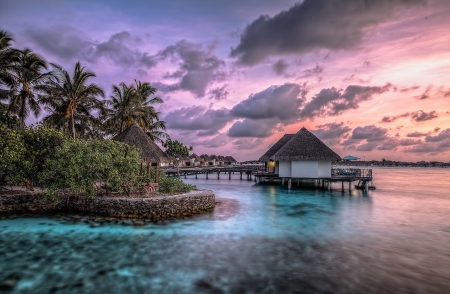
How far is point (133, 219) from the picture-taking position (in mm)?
11977

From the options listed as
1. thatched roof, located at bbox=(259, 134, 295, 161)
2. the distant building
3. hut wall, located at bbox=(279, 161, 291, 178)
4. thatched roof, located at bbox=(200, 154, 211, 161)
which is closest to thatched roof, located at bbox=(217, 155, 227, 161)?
thatched roof, located at bbox=(200, 154, 211, 161)

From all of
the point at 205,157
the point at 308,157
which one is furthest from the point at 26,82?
the point at 205,157

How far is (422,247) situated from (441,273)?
269 cm

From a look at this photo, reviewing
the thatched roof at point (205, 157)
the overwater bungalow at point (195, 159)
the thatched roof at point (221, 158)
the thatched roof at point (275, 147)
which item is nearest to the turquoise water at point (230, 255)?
the thatched roof at point (275, 147)

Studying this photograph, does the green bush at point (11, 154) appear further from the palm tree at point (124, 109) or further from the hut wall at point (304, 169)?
the hut wall at point (304, 169)

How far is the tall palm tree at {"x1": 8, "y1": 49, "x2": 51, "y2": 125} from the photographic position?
→ 16719 millimetres

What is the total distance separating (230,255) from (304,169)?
17.3 meters

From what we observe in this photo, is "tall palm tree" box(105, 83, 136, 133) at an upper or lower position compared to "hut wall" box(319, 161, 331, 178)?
upper

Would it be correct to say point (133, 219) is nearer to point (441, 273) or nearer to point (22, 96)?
point (441, 273)

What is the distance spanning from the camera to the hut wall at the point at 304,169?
23.8 m

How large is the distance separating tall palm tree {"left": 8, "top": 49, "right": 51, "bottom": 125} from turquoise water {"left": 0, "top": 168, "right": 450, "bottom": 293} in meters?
8.94

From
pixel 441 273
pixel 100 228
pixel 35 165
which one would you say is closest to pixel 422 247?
pixel 441 273

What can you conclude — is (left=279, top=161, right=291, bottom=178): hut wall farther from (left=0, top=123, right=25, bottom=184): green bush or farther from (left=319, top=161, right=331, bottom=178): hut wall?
(left=0, top=123, right=25, bottom=184): green bush

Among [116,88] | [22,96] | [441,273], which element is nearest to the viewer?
[441,273]
